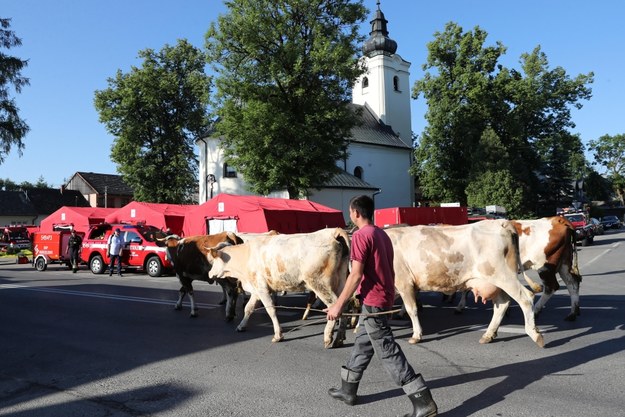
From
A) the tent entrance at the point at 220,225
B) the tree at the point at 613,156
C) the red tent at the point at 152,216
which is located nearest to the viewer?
the tent entrance at the point at 220,225

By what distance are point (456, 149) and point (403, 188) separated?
979cm

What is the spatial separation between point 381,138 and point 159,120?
2325 cm

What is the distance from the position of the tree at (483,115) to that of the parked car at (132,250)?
29.8m

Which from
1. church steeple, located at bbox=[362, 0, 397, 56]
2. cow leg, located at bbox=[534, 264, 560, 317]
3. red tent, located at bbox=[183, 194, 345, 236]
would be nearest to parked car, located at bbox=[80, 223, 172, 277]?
red tent, located at bbox=[183, 194, 345, 236]

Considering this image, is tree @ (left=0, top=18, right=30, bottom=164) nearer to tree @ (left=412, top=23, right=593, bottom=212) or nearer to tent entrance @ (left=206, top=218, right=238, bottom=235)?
tent entrance @ (left=206, top=218, right=238, bottom=235)

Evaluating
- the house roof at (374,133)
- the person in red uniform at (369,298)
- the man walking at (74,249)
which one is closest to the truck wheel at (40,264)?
the man walking at (74,249)

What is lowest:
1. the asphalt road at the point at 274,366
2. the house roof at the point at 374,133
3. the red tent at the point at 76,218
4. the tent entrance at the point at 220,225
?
the asphalt road at the point at 274,366

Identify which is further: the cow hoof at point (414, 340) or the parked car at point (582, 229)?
the parked car at point (582, 229)

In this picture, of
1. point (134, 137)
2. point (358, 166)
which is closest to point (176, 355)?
point (134, 137)

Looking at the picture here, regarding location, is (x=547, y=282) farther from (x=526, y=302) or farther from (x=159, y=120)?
(x=159, y=120)

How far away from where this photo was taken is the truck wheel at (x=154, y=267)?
19.2 metres

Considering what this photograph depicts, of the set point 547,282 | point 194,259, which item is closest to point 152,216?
point 194,259

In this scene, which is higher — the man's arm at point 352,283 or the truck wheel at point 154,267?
the man's arm at point 352,283

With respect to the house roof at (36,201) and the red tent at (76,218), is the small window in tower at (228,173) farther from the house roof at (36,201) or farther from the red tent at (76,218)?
the house roof at (36,201)
